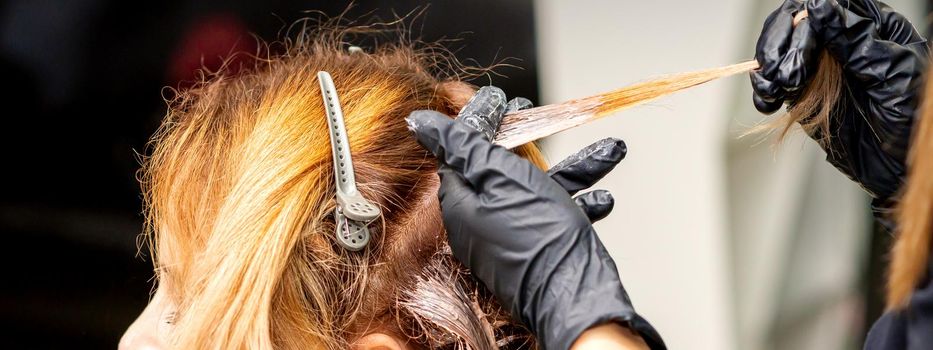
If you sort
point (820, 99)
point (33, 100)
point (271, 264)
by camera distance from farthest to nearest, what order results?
point (33, 100)
point (820, 99)
point (271, 264)

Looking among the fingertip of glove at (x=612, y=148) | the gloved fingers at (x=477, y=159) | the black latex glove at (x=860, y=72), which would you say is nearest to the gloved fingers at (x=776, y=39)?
the black latex glove at (x=860, y=72)

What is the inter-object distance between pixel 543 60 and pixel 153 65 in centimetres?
77

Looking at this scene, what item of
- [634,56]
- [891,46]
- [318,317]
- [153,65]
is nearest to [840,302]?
[634,56]

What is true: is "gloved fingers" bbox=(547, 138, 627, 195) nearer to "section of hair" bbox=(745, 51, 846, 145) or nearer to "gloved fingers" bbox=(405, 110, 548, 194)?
"gloved fingers" bbox=(405, 110, 548, 194)

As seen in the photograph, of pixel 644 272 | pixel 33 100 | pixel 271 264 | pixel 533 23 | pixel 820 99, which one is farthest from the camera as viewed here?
pixel 644 272

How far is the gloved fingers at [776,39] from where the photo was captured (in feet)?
2.81

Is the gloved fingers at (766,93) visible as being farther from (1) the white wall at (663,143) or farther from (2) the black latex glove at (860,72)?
(1) the white wall at (663,143)

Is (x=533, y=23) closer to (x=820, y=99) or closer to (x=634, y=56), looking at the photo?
(x=634, y=56)

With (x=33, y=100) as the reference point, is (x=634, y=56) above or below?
below

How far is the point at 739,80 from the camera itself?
5.32 ft

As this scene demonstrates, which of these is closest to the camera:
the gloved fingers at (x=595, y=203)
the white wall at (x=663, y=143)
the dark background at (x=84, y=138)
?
the gloved fingers at (x=595, y=203)

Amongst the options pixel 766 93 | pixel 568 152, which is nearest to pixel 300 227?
pixel 766 93

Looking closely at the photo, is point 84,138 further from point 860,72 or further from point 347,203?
point 860,72

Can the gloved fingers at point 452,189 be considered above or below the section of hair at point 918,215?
below
